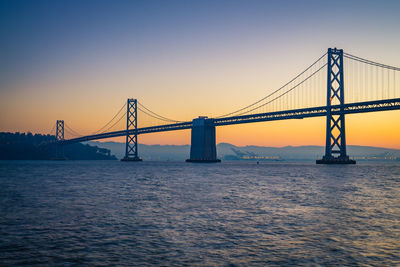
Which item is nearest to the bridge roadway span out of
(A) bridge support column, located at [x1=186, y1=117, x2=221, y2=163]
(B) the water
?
(A) bridge support column, located at [x1=186, y1=117, x2=221, y2=163]

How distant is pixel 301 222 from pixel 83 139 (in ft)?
286

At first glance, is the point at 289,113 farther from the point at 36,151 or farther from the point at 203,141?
the point at 36,151

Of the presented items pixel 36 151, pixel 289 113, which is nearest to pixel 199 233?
pixel 289 113

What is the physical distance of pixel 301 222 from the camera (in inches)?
401

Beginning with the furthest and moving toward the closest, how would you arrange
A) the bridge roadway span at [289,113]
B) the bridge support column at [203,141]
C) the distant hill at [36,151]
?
the distant hill at [36,151]
the bridge support column at [203,141]
the bridge roadway span at [289,113]

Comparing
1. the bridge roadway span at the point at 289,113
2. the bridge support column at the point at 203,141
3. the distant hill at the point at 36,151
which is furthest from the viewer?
the distant hill at the point at 36,151

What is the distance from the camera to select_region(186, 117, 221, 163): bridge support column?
7844cm

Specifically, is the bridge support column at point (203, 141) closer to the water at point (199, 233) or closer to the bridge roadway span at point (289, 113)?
the bridge roadway span at point (289, 113)

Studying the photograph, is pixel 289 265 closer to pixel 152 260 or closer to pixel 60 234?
pixel 152 260

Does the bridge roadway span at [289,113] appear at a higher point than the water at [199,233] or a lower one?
higher

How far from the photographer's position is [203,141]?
78.7 meters

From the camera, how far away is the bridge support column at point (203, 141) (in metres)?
78.4

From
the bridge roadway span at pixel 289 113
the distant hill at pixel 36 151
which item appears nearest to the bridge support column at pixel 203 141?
the bridge roadway span at pixel 289 113

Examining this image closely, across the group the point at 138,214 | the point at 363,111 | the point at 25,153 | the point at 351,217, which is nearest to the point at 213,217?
the point at 138,214
